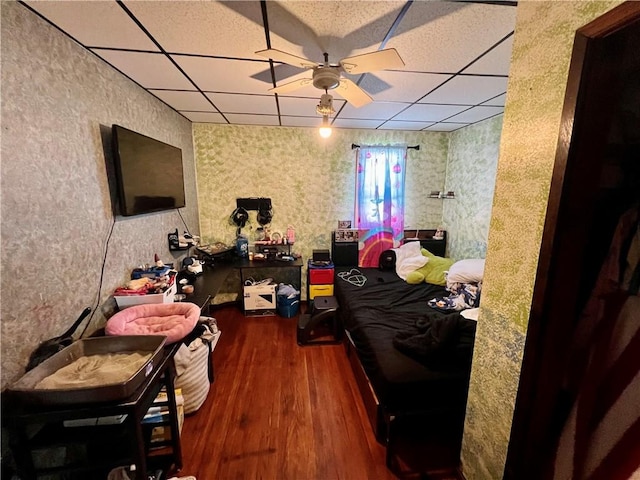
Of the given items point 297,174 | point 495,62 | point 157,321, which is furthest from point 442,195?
point 157,321

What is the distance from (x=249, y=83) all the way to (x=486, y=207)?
2.76m

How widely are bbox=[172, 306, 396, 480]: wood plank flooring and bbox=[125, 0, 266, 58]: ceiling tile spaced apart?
2.40 meters

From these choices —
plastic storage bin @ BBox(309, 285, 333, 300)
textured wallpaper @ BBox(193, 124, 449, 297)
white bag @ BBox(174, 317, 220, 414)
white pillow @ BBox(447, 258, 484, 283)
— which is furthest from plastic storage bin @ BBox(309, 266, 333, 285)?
white bag @ BBox(174, 317, 220, 414)

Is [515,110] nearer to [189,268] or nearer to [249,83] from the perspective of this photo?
[249,83]

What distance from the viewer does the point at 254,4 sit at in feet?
3.76

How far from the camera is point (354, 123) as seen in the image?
328cm

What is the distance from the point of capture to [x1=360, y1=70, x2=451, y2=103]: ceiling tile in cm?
185

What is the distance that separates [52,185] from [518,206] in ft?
6.95

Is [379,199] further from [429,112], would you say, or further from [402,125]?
[429,112]

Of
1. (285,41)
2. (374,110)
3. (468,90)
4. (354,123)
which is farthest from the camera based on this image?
(354,123)

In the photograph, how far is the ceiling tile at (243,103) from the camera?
7.57 ft

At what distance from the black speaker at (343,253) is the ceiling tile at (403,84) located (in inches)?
75.6

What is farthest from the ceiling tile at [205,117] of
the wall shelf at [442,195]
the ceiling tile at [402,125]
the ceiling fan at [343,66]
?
the wall shelf at [442,195]

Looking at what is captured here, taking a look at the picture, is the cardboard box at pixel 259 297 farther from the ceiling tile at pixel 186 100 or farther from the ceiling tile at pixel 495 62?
the ceiling tile at pixel 495 62
